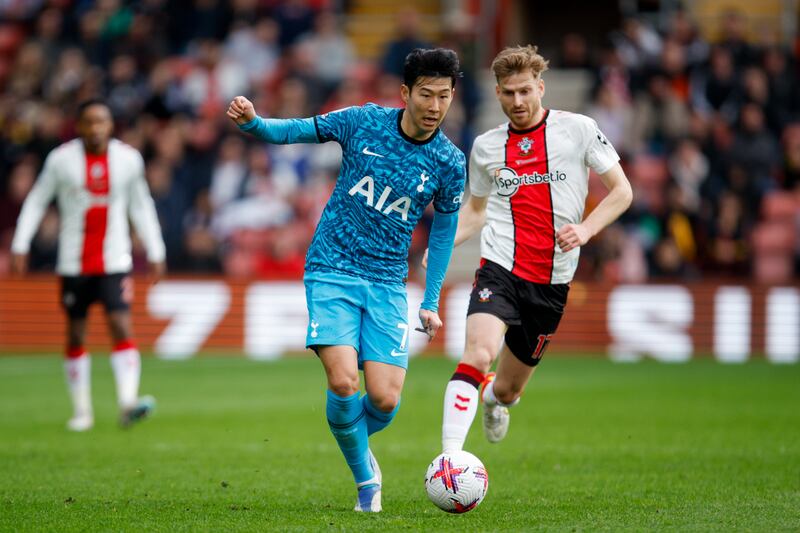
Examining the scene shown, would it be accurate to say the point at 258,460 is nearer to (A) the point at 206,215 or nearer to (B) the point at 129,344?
(B) the point at 129,344

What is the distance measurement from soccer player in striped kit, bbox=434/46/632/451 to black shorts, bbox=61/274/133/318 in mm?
4494

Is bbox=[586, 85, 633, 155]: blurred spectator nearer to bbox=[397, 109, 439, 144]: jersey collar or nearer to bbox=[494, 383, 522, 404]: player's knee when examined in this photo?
bbox=[494, 383, 522, 404]: player's knee

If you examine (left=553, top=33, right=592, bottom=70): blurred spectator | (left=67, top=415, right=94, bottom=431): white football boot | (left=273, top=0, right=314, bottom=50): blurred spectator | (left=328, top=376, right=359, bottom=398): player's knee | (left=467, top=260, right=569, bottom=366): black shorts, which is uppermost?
(left=273, top=0, right=314, bottom=50): blurred spectator

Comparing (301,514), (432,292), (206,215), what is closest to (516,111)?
(432,292)

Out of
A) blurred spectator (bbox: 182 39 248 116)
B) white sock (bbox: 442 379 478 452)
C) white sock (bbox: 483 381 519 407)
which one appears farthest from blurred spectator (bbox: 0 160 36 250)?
white sock (bbox: 442 379 478 452)

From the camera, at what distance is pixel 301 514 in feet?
23.2

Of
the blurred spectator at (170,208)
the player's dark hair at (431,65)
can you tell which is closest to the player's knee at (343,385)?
the player's dark hair at (431,65)

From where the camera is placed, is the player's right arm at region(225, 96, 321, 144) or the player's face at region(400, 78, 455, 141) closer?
the player's right arm at region(225, 96, 321, 144)

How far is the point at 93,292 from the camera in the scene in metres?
11.9

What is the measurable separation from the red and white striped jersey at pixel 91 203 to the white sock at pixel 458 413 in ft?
16.8

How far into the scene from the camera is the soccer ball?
695 cm

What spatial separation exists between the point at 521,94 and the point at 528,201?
0.77 metres

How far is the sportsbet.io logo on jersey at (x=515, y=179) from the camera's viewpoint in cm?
845

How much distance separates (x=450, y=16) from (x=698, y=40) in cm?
580
